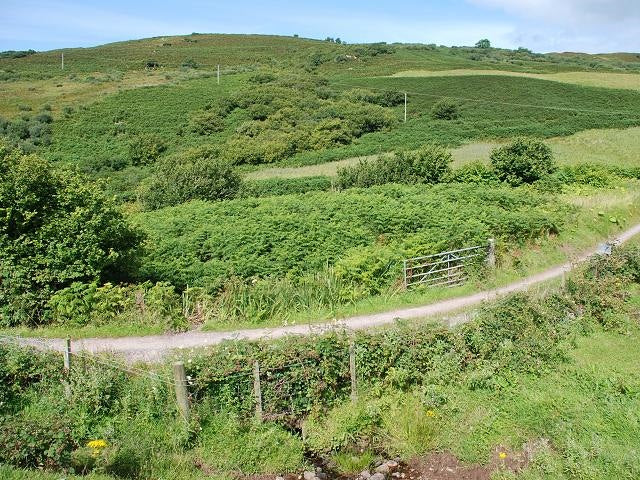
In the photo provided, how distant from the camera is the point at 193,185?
115ft

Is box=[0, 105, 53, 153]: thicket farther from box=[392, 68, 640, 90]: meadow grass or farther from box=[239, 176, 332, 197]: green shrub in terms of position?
box=[392, 68, 640, 90]: meadow grass

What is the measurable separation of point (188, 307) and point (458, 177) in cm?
2616

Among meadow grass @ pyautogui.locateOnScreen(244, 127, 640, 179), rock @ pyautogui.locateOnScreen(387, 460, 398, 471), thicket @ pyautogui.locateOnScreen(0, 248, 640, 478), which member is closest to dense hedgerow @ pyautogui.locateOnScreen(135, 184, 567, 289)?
thicket @ pyautogui.locateOnScreen(0, 248, 640, 478)

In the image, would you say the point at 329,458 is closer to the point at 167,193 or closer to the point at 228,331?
the point at 228,331

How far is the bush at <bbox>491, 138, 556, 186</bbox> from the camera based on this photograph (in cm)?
3600

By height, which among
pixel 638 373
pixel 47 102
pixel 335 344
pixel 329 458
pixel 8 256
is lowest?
pixel 329 458

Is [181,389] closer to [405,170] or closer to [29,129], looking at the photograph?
[405,170]

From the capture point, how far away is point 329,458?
1070 cm

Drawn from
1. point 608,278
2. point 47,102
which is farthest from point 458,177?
point 47,102

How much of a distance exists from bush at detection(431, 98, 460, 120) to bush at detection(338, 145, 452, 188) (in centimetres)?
2966

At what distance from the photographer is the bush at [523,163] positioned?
3600cm

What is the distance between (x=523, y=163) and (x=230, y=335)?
27206mm

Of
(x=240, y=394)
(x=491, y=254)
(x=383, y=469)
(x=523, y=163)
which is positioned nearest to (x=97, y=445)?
(x=240, y=394)

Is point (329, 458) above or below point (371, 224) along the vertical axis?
below
